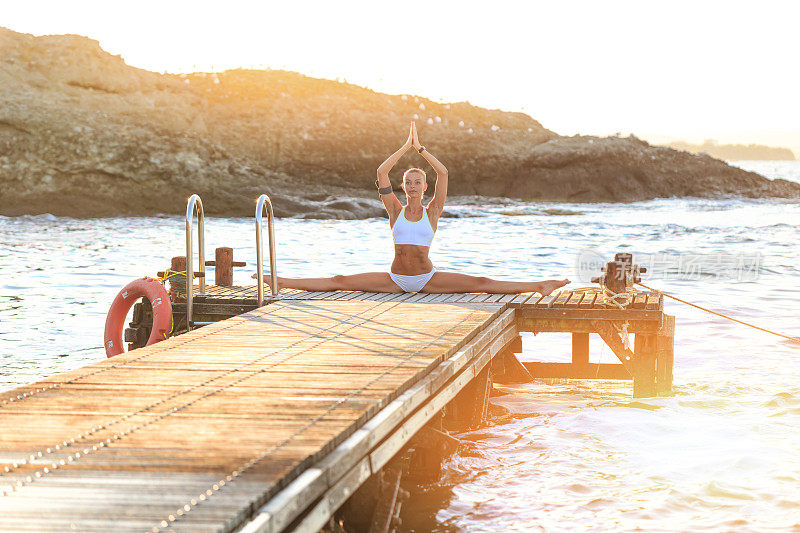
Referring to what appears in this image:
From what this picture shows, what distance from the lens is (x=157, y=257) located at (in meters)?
26.0

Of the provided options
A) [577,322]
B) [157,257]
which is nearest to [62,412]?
[577,322]

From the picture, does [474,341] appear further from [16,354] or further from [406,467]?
[16,354]

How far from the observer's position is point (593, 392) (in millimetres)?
10383

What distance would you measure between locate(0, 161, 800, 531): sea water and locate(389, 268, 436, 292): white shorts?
59.3 inches

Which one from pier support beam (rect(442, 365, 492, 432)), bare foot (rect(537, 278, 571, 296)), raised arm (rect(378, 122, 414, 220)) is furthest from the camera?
bare foot (rect(537, 278, 571, 296))

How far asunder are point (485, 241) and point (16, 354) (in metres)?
21.2

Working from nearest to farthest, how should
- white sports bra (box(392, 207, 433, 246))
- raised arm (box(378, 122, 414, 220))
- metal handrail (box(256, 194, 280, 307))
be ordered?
metal handrail (box(256, 194, 280, 307)), raised arm (box(378, 122, 414, 220)), white sports bra (box(392, 207, 433, 246))

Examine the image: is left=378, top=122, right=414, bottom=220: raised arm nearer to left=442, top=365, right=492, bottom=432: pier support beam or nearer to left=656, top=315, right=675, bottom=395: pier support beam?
left=442, top=365, right=492, bottom=432: pier support beam

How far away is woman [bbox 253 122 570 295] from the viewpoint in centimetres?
954

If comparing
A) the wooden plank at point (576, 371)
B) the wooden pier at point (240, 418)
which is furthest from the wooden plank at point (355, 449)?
the wooden plank at point (576, 371)

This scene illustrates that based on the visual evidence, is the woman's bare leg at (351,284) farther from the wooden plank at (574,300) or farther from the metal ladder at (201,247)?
the wooden plank at (574,300)

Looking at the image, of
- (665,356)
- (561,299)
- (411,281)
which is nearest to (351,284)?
(411,281)

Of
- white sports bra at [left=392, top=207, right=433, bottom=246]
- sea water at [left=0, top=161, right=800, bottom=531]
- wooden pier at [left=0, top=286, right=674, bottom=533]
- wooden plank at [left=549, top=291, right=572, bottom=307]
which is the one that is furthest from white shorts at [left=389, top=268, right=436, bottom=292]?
sea water at [left=0, top=161, right=800, bottom=531]

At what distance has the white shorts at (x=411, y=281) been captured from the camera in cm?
1010
